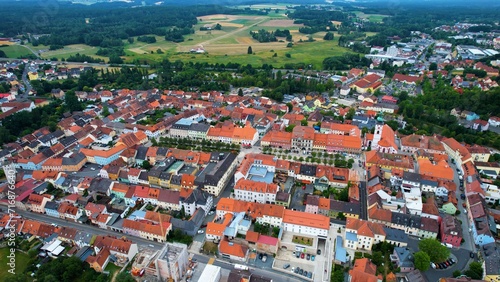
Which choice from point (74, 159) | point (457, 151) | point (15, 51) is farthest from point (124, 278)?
point (15, 51)

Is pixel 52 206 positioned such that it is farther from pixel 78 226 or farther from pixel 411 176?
pixel 411 176

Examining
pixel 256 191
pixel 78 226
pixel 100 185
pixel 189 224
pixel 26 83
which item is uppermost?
pixel 256 191

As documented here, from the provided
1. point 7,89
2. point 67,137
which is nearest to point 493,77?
point 67,137

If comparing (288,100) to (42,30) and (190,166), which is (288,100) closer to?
(190,166)

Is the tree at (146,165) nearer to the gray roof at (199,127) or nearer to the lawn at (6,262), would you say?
the gray roof at (199,127)

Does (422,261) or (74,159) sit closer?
(422,261)

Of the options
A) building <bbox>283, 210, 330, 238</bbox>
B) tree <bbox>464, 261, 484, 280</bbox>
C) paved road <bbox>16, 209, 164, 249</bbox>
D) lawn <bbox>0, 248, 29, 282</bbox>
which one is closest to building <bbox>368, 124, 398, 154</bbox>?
building <bbox>283, 210, 330, 238</bbox>

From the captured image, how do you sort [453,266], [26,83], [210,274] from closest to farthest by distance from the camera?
[210,274], [453,266], [26,83]

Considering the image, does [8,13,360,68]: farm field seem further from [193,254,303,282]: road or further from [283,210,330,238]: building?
[193,254,303,282]: road
